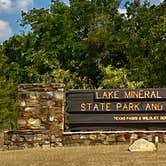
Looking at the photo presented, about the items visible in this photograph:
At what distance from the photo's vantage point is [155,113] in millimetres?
17875

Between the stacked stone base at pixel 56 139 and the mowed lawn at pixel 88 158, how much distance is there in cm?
225

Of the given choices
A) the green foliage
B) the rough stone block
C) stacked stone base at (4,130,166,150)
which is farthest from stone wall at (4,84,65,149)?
the green foliage

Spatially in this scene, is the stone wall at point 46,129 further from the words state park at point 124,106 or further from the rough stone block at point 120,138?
the words state park at point 124,106

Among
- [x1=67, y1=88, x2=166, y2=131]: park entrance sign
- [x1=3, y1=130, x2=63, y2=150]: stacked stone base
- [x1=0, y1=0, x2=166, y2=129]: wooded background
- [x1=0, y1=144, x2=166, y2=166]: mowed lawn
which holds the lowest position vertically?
[x1=0, y1=144, x2=166, y2=166]: mowed lawn

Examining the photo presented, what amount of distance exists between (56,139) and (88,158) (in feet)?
14.8

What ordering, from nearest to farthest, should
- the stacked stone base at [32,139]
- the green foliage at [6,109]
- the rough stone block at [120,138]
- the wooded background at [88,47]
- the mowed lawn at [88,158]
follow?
the mowed lawn at [88,158] → the rough stone block at [120,138] → the stacked stone base at [32,139] → the green foliage at [6,109] → the wooded background at [88,47]

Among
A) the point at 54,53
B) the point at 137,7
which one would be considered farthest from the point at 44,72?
the point at 137,7

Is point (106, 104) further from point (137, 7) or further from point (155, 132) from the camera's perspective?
point (137, 7)

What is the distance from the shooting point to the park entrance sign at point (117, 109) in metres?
17.8

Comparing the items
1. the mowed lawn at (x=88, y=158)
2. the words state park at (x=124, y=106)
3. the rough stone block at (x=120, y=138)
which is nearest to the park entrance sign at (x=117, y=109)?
the words state park at (x=124, y=106)

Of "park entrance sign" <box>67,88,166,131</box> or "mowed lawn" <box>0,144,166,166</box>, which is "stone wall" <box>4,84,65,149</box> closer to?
"park entrance sign" <box>67,88,166,131</box>

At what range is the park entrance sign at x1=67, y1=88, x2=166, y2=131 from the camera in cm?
1784

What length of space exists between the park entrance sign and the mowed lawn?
109 inches

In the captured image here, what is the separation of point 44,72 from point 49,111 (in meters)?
32.8
